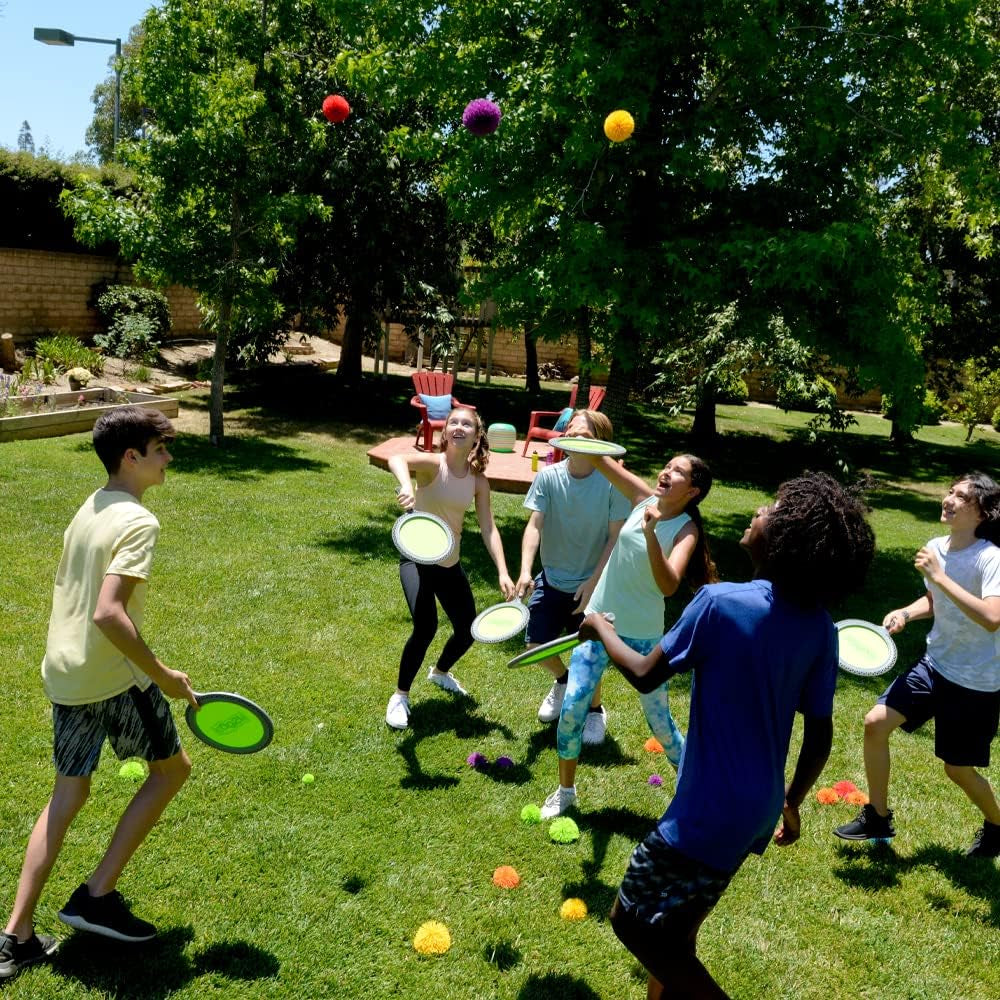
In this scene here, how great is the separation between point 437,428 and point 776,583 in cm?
1218

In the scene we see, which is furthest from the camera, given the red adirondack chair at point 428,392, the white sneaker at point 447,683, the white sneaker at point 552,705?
the red adirondack chair at point 428,392

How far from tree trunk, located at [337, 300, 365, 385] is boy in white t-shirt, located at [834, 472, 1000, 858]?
1708 cm

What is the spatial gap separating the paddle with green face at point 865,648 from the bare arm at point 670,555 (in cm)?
103

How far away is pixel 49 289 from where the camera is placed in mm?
18750

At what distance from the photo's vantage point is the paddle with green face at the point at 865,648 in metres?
4.27

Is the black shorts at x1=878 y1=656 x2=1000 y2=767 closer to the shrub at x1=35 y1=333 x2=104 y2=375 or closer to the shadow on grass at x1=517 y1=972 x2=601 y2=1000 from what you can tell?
the shadow on grass at x1=517 y1=972 x2=601 y2=1000

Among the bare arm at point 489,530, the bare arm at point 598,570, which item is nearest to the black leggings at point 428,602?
the bare arm at point 489,530

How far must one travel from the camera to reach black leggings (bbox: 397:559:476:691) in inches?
197

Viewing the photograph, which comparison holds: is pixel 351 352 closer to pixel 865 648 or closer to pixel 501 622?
pixel 501 622

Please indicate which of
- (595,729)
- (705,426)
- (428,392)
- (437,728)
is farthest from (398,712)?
(705,426)

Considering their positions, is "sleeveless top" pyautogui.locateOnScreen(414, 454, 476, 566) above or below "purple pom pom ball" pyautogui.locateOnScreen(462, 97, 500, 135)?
below

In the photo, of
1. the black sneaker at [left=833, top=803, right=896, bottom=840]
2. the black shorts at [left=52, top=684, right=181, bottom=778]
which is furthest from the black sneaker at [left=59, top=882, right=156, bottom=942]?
the black sneaker at [left=833, top=803, right=896, bottom=840]

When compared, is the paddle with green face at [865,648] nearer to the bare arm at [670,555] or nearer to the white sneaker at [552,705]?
the bare arm at [670,555]

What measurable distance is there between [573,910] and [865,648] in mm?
2055
